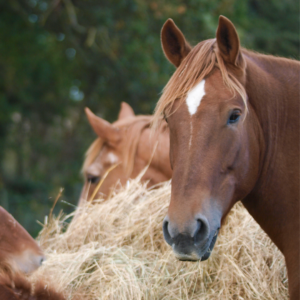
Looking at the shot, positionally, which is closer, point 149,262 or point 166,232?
point 166,232

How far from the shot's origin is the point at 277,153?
78.2 inches

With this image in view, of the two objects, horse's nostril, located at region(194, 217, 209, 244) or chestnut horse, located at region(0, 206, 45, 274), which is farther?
chestnut horse, located at region(0, 206, 45, 274)

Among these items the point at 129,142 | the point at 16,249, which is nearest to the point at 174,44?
the point at 16,249

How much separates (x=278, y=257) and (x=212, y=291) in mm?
508

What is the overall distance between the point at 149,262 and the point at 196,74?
1.37m

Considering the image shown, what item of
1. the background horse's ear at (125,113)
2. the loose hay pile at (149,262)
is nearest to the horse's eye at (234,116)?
the loose hay pile at (149,262)

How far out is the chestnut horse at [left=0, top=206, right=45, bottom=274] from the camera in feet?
8.63

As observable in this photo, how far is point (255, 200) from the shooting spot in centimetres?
204

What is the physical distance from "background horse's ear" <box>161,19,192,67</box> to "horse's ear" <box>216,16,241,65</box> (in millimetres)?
250

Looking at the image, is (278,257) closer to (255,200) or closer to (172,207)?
(255,200)

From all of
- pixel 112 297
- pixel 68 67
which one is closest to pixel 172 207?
pixel 112 297

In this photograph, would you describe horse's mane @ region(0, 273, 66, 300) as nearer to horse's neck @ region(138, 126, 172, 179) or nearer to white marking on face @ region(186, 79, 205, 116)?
white marking on face @ region(186, 79, 205, 116)

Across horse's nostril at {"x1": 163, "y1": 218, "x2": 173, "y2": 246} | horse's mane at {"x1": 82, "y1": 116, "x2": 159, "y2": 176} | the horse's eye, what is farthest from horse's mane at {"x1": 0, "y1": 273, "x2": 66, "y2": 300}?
horse's mane at {"x1": 82, "y1": 116, "x2": 159, "y2": 176}

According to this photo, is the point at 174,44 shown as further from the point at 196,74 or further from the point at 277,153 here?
the point at 277,153
